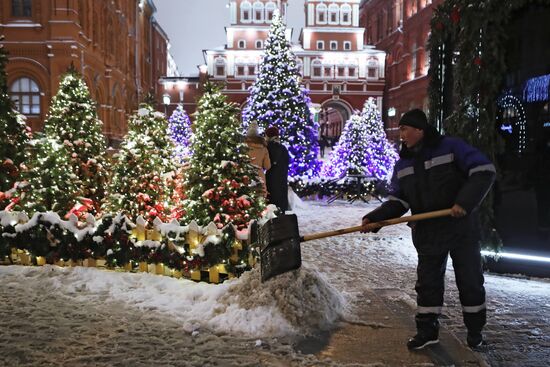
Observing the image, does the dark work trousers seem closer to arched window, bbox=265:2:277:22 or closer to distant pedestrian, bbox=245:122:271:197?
distant pedestrian, bbox=245:122:271:197

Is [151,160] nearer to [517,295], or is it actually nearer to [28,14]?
[517,295]

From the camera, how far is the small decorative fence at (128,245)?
6.45 metres

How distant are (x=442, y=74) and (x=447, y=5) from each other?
3.26 ft

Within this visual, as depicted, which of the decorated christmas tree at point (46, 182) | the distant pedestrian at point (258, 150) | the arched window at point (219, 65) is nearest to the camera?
the decorated christmas tree at point (46, 182)

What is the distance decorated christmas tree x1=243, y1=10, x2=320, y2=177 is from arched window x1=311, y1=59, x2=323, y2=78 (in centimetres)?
3551

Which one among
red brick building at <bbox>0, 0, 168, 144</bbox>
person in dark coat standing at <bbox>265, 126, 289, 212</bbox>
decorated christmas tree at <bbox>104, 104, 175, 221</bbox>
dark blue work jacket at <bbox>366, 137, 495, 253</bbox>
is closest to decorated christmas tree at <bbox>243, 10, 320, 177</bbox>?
person in dark coat standing at <bbox>265, 126, 289, 212</bbox>

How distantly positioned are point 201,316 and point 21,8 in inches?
1231

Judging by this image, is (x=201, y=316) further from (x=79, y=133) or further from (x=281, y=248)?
(x=79, y=133)

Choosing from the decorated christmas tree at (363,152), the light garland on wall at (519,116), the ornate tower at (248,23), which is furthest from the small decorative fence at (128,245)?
the ornate tower at (248,23)

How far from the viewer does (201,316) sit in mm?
5195

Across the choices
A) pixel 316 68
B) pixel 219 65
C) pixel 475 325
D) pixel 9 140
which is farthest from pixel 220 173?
pixel 219 65

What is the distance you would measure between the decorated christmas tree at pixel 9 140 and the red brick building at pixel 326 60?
1822 inches

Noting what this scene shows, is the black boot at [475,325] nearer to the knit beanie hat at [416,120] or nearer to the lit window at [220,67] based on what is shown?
A: the knit beanie hat at [416,120]

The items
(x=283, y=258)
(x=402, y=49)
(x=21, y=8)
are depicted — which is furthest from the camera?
(x=402, y=49)
